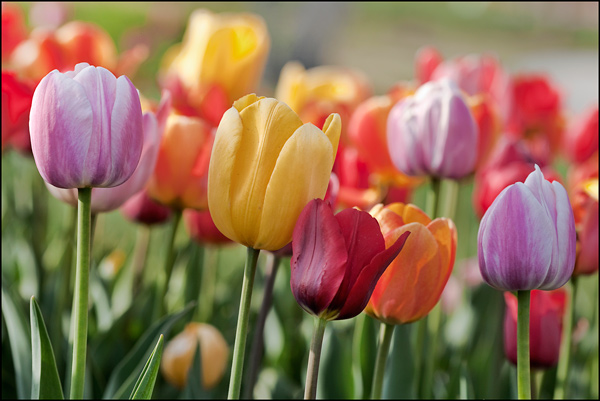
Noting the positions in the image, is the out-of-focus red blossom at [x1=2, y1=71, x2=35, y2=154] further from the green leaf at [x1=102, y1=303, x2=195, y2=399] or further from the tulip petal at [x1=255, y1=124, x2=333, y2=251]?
the tulip petal at [x1=255, y1=124, x2=333, y2=251]

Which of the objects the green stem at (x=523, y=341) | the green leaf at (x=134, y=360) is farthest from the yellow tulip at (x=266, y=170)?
the green leaf at (x=134, y=360)

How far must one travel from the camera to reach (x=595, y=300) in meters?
1.32

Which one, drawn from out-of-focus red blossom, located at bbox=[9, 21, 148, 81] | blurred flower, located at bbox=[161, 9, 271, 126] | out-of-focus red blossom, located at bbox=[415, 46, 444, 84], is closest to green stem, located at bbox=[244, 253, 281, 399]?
out-of-focus red blossom, located at bbox=[9, 21, 148, 81]

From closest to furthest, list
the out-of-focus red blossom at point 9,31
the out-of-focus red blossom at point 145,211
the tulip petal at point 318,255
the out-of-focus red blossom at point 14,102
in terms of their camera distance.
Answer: the tulip petal at point 318,255
the out-of-focus red blossom at point 14,102
the out-of-focus red blossom at point 145,211
the out-of-focus red blossom at point 9,31

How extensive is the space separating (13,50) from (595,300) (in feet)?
3.97

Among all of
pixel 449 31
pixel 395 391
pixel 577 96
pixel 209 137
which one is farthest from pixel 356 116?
pixel 449 31

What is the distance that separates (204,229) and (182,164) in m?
0.29

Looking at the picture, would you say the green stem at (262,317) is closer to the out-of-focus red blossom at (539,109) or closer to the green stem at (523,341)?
the green stem at (523,341)

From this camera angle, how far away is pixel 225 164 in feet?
1.99

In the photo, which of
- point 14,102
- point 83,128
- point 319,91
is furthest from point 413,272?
point 319,91

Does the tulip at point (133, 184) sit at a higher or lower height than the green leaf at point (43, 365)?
higher

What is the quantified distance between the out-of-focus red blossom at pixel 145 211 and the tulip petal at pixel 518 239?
0.71 meters

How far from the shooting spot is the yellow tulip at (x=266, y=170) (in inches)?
→ 23.0

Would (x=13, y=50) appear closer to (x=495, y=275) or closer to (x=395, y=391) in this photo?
(x=395, y=391)
